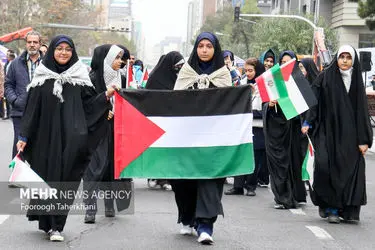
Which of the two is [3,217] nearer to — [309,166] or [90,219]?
[90,219]

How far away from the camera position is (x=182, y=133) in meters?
8.02

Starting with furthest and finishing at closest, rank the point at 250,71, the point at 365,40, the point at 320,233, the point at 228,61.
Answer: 1. the point at 365,40
2. the point at 228,61
3. the point at 250,71
4. the point at 320,233

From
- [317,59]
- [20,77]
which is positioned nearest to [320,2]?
[317,59]

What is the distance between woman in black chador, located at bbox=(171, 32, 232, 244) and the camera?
7660 mm

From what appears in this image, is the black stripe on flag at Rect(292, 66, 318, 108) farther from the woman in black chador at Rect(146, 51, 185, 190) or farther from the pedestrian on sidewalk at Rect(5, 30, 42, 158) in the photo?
the pedestrian on sidewalk at Rect(5, 30, 42, 158)

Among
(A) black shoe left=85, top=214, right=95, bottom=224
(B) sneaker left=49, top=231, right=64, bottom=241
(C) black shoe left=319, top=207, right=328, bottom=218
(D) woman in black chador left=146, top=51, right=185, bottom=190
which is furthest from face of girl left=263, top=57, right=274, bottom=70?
(B) sneaker left=49, top=231, right=64, bottom=241

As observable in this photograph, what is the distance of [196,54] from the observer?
7.85m

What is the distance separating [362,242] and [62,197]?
2.78 metres

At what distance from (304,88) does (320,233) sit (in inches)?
70.2

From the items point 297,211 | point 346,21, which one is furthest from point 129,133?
point 346,21

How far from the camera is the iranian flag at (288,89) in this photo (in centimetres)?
965

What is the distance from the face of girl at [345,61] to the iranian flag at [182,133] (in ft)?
6.78

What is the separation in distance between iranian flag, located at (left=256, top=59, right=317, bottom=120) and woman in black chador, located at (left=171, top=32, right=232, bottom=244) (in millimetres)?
1770

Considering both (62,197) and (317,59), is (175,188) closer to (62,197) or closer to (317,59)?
(62,197)
